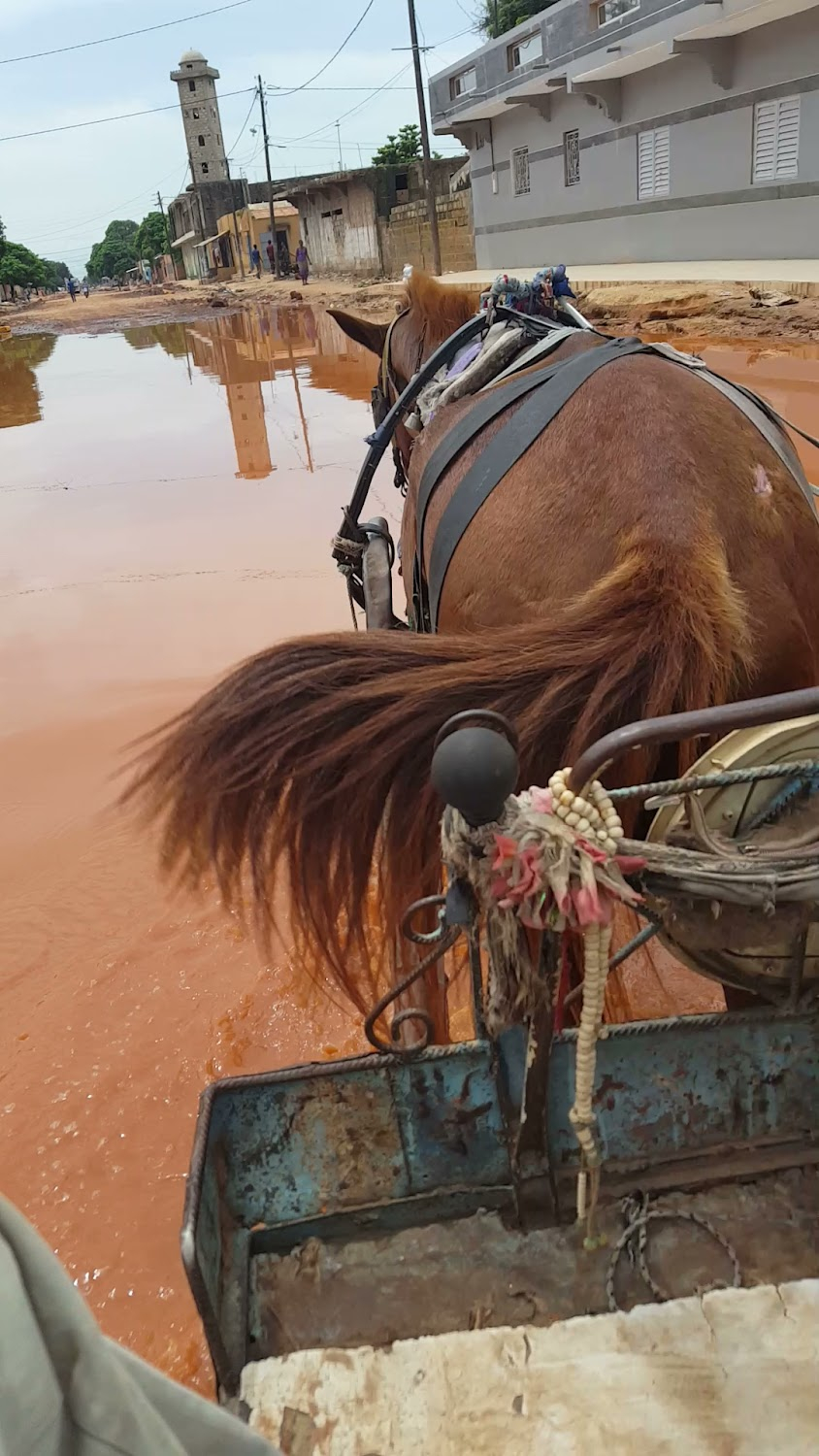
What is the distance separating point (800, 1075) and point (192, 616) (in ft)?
15.3

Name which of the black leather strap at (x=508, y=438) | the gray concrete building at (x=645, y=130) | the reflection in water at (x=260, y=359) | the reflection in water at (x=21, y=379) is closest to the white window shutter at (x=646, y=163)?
the gray concrete building at (x=645, y=130)

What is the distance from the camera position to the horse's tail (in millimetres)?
1409

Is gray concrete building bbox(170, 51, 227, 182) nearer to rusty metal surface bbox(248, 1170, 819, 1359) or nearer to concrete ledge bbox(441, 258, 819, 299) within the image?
concrete ledge bbox(441, 258, 819, 299)

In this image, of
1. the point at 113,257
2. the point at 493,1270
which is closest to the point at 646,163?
the point at 493,1270

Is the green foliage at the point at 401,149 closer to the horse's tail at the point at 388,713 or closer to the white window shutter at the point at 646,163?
the white window shutter at the point at 646,163

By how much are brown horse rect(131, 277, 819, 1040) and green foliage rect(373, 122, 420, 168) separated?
3247 cm

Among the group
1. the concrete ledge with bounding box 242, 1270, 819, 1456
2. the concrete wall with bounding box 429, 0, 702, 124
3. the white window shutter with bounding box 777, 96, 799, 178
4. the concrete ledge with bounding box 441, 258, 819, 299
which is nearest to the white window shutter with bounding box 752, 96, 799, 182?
the white window shutter with bounding box 777, 96, 799, 178

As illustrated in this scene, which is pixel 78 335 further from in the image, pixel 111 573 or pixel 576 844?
pixel 576 844

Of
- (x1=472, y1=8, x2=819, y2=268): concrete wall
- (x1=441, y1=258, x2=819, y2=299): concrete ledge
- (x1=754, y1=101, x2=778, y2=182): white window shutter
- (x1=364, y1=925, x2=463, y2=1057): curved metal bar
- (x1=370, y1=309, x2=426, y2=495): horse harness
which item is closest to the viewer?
(x1=364, y1=925, x2=463, y2=1057): curved metal bar

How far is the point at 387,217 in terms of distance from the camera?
89.4ft

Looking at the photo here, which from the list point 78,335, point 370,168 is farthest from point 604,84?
point 78,335

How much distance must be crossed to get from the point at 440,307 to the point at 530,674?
2361mm

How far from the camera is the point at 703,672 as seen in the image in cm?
141

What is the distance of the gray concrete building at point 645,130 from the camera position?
12.0m
